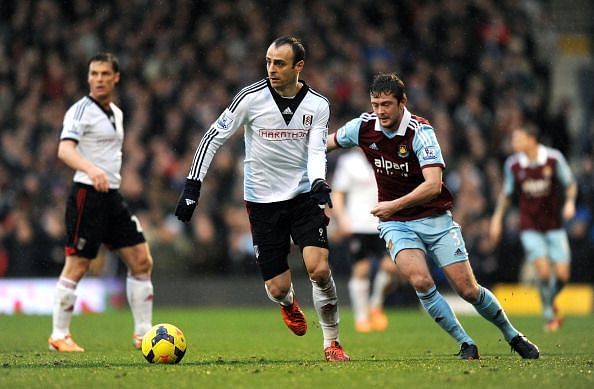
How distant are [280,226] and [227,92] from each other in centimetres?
1413

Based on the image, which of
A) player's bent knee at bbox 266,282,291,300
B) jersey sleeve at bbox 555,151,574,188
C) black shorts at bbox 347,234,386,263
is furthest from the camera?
black shorts at bbox 347,234,386,263

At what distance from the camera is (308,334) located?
43.5 ft

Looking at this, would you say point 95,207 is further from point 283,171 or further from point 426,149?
point 426,149

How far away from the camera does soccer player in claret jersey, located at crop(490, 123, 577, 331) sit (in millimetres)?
14422

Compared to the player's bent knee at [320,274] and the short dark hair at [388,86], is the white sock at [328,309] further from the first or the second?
the short dark hair at [388,86]

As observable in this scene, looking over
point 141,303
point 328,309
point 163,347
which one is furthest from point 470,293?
point 141,303

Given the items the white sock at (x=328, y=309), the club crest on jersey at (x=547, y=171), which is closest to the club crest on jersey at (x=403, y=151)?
the white sock at (x=328, y=309)

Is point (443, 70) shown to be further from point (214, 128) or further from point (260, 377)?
point (260, 377)

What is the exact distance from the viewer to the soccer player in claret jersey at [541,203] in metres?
14.4

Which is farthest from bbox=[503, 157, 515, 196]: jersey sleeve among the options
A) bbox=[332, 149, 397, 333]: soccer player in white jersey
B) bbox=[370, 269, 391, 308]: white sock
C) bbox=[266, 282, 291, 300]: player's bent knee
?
bbox=[266, 282, 291, 300]: player's bent knee

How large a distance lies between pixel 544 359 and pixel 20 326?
7910mm

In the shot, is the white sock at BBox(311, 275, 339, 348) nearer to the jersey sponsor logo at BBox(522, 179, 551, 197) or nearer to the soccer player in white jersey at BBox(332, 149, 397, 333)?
the soccer player in white jersey at BBox(332, 149, 397, 333)

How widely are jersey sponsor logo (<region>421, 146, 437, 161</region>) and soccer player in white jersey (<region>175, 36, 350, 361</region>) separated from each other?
2.59 ft

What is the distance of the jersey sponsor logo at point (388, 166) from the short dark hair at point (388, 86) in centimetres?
54
